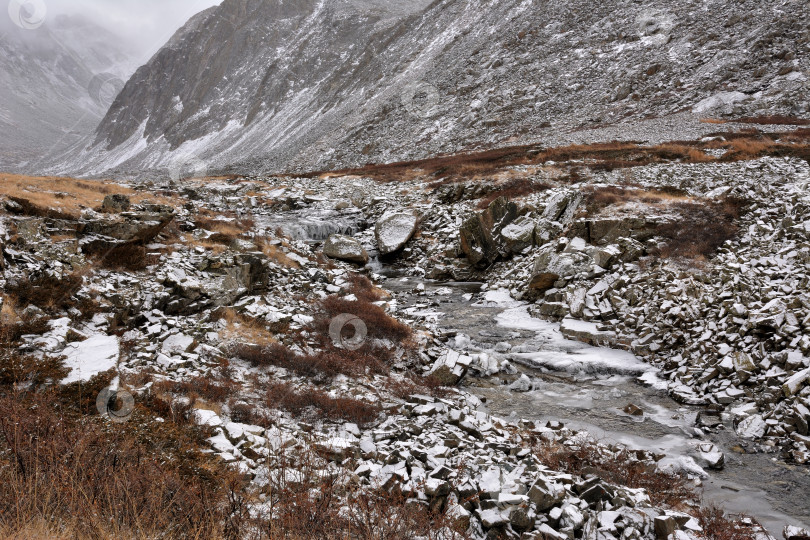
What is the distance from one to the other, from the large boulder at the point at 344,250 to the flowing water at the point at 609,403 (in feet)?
20.5

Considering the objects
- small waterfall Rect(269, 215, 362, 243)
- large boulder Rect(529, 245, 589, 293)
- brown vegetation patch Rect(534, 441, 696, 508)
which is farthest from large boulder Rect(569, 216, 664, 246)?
small waterfall Rect(269, 215, 362, 243)

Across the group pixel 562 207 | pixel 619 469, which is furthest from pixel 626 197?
pixel 619 469

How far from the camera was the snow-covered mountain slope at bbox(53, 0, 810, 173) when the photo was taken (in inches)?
1490

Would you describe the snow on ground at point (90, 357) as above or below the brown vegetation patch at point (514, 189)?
above

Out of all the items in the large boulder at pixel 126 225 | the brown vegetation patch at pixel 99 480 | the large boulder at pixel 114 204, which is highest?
the large boulder at pixel 114 204

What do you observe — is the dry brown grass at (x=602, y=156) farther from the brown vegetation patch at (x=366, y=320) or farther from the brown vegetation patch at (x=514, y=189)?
the brown vegetation patch at (x=366, y=320)

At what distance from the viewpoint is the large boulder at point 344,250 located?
20.0m

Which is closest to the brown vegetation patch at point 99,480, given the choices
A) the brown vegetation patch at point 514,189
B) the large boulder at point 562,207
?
the large boulder at point 562,207

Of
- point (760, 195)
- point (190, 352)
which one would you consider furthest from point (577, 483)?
point (760, 195)

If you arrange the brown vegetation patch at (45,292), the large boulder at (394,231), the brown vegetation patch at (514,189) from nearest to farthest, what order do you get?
the brown vegetation patch at (45,292), the large boulder at (394,231), the brown vegetation patch at (514,189)

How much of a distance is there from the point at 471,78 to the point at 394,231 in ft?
138

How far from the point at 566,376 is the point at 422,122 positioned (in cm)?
4781

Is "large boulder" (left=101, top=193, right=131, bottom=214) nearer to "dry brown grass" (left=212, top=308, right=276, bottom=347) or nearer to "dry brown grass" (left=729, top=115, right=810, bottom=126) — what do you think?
"dry brown grass" (left=212, top=308, right=276, bottom=347)

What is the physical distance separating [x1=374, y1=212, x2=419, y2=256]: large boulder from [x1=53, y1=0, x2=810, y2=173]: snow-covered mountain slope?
24688 millimetres
